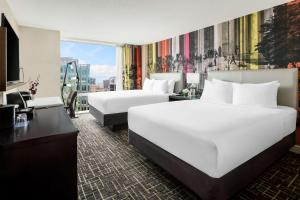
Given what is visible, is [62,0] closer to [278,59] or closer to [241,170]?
[241,170]

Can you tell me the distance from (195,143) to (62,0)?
9.63ft

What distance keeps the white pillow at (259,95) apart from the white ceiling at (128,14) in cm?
135

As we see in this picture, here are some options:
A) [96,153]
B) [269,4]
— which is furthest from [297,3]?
[96,153]

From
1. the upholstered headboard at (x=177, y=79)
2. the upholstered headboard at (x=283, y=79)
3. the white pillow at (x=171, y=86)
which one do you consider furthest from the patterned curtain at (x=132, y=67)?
the upholstered headboard at (x=283, y=79)

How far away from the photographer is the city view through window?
5.52 m

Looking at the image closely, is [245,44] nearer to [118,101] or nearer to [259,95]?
[259,95]

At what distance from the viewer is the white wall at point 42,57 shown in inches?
177

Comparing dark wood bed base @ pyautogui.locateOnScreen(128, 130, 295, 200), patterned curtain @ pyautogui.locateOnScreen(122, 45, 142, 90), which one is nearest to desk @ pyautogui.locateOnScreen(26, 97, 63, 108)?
dark wood bed base @ pyautogui.locateOnScreen(128, 130, 295, 200)

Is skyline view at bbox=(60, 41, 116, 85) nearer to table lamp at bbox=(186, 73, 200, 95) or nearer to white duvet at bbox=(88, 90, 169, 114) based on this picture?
white duvet at bbox=(88, 90, 169, 114)

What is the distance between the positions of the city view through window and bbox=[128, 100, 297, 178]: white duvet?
4.06 meters

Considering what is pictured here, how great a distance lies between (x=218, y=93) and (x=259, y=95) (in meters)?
0.70

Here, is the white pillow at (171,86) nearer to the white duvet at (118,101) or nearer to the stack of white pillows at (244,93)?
the white duvet at (118,101)

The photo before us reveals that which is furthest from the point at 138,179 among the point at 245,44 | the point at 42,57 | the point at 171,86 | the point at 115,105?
the point at 42,57

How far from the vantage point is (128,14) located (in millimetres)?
3484
